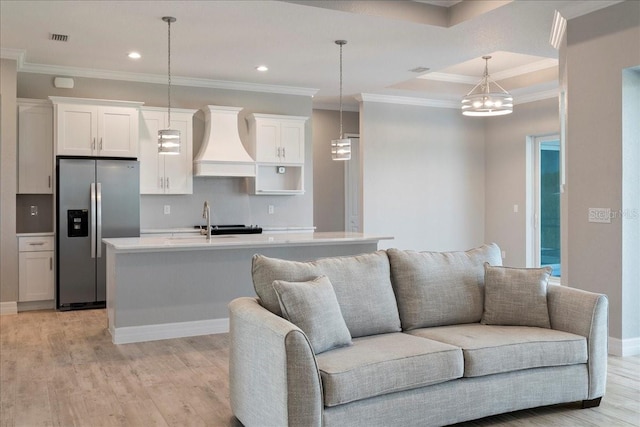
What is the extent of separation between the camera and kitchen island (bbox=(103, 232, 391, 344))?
4.91 m

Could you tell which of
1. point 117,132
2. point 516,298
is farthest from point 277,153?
point 516,298

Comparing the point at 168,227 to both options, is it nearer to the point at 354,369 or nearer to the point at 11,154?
the point at 11,154

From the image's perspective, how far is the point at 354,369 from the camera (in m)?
2.65

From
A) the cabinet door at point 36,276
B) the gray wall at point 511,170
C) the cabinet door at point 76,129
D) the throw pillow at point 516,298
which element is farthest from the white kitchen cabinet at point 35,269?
the gray wall at point 511,170

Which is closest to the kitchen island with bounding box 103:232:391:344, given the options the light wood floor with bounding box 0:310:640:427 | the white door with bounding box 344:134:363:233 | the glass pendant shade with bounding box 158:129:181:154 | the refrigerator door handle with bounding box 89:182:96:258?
the light wood floor with bounding box 0:310:640:427

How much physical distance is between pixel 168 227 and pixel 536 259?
531 centimetres

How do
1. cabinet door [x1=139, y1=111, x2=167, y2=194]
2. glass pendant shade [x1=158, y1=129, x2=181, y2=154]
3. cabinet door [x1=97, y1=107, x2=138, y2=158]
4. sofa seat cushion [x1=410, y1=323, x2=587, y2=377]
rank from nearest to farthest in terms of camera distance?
sofa seat cushion [x1=410, y1=323, x2=587, y2=377]
glass pendant shade [x1=158, y1=129, x2=181, y2=154]
cabinet door [x1=97, y1=107, x2=138, y2=158]
cabinet door [x1=139, y1=111, x2=167, y2=194]

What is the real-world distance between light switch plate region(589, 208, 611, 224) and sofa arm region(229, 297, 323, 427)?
292cm

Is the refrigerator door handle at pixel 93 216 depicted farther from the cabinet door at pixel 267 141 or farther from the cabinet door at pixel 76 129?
the cabinet door at pixel 267 141

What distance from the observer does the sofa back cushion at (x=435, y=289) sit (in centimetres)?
350

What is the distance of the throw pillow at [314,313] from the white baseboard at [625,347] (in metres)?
2.54

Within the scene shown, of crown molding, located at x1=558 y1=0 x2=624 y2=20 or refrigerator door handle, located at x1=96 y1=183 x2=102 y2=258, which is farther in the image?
refrigerator door handle, located at x1=96 y1=183 x2=102 y2=258

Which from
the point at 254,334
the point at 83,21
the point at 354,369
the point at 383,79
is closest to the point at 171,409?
the point at 254,334

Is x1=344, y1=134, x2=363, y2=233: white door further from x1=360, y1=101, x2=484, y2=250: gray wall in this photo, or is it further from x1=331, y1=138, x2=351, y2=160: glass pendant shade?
x1=331, y1=138, x2=351, y2=160: glass pendant shade
